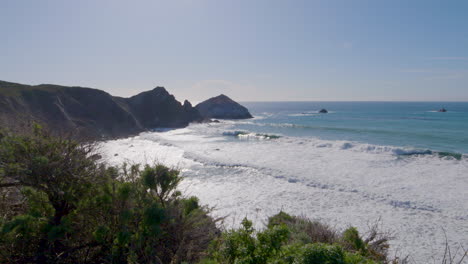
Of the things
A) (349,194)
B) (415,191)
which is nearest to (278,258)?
(349,194)

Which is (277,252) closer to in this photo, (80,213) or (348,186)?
(80,213)

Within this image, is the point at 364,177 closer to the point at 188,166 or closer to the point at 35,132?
the point at 188,166

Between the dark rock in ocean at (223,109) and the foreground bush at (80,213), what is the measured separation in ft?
237

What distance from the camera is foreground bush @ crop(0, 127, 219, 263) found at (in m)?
3.20

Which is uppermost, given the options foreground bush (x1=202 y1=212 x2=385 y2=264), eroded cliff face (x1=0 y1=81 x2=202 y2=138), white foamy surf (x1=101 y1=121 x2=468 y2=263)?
eroded cliff face (x1=0 y1=81 x2=202 y2=138)

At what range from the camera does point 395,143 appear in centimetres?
2655

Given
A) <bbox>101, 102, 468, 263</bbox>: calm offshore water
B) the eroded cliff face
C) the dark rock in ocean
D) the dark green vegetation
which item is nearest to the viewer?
Answer: the dark green vegetation

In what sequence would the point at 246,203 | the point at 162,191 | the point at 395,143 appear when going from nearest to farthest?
the point at 162,191 → the point at 246,203 → the point at 395,143

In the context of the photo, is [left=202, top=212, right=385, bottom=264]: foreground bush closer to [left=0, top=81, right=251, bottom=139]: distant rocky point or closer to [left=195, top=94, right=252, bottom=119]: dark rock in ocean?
[left=0, top=81, right=251, bottom=139]: distant rocky point

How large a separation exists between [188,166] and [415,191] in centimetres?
1346

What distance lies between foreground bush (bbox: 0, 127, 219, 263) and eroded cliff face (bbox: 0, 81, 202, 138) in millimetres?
16061

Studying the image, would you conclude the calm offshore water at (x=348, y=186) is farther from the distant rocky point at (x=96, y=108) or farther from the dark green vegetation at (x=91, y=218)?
the distant rocky point at (x=96, y=108)

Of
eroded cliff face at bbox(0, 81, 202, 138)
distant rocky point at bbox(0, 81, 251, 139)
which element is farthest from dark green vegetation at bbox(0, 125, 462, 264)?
distant rocky point at bbox(0, 81, 251, 139)

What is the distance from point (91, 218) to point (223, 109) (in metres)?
76.7
